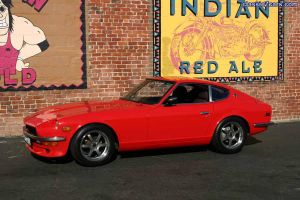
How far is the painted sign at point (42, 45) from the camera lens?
10266 mm

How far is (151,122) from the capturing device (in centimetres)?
757

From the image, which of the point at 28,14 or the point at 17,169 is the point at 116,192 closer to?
the point at 17,169

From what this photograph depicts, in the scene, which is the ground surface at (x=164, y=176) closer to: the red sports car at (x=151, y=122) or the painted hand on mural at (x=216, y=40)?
the red sports car at (x=151, y=122)

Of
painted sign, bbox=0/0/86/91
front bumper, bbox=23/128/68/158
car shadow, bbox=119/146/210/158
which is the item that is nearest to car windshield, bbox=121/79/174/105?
car shadow, bbox=119/146/210/158

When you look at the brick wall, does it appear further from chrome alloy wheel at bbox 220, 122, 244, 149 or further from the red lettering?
chrome alloy wheel at bbox 220, 122, 244, 149

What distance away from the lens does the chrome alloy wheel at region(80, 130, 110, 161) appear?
7156mm

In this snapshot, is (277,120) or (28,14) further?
(277,120)

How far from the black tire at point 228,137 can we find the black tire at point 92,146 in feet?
6.34

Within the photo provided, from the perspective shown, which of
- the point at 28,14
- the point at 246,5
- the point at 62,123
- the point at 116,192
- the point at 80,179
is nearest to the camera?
the point at 116,192

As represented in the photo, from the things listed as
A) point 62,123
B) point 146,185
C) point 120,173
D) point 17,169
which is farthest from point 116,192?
point 17,169

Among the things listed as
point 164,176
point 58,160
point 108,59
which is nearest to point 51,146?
point 58,160

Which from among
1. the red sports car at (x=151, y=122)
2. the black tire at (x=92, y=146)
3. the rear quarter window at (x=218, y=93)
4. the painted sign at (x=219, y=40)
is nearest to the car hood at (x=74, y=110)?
the red sports car at (x=151, y=122)

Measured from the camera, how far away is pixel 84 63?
10.8 meters

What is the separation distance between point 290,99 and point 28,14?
24.2ft
